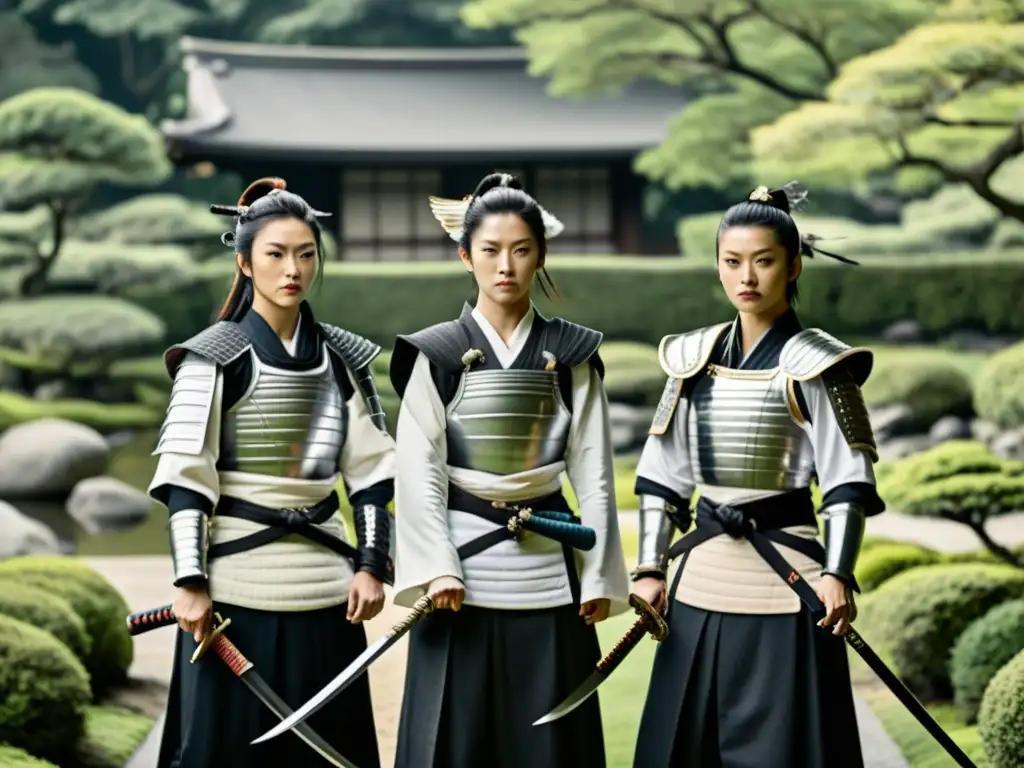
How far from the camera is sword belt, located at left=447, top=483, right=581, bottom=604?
3.12 meters

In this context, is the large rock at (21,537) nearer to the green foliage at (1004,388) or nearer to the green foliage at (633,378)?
the green foliage at (633,378)

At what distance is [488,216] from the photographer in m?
3.11

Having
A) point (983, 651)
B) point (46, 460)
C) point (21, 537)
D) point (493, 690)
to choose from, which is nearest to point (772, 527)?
point (493, 690)

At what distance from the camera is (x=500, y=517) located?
3.13m

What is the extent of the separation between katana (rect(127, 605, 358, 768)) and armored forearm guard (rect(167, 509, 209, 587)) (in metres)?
0.12

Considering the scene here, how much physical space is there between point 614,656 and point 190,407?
3.74 feet

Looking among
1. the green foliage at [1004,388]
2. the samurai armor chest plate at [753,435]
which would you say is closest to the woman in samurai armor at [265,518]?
the samurai armor chest plate at [753,435]

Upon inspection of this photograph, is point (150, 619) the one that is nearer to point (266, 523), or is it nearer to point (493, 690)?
point (266, 523)

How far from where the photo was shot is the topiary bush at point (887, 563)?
23.1ft

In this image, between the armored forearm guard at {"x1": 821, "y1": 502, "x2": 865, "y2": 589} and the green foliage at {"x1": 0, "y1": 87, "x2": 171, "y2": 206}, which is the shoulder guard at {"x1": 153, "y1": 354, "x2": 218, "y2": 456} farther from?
the green foliage at {"x1": 0, "y1": 87, "x2": 171, "y2": 206}

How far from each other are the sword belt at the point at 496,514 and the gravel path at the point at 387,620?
2.39 metres

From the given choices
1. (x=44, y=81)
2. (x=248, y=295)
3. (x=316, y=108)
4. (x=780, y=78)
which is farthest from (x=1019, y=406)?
(x=44, y=81)

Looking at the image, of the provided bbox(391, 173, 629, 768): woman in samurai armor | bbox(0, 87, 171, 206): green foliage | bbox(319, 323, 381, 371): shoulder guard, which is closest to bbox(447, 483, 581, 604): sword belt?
bbox(391, 173, 629, 768): woman in samurai armor

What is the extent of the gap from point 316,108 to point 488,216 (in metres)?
10.8
